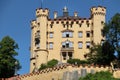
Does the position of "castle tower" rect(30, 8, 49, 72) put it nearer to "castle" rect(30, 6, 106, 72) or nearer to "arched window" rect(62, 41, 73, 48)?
"castle" rect(30, 6, 106, 72)

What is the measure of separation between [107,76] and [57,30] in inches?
2065

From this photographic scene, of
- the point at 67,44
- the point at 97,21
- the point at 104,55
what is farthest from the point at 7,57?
the point at 97,21

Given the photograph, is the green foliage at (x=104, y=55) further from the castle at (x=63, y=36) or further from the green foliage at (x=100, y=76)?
the castle at (x=63, y=36)

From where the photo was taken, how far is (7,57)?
277ft

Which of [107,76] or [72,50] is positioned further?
[72,50]

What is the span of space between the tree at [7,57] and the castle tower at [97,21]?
25.9 meters

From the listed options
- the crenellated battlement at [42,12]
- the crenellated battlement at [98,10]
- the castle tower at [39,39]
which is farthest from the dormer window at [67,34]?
the crenellated battlement at [98,10]

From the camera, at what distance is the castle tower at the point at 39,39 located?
4315 inches

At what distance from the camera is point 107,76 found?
62.1m

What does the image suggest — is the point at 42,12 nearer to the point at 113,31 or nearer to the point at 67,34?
the point at 67,34

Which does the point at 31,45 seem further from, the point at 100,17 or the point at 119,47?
the point at 119,47

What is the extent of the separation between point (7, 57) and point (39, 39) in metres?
27.7

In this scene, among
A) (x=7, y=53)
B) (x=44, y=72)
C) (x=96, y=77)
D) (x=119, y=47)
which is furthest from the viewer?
(x=7, y=53)

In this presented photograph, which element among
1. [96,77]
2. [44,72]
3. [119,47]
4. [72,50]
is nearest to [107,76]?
[96,77]
